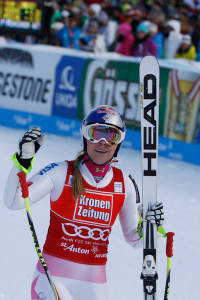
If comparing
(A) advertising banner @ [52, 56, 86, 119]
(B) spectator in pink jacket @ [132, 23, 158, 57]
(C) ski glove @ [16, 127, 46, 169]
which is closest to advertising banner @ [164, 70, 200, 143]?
(A) advertising banner @ [52, 56, 86, 119]

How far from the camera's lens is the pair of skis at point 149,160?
3221 mm

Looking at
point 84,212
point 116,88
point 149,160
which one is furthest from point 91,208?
point 116,88

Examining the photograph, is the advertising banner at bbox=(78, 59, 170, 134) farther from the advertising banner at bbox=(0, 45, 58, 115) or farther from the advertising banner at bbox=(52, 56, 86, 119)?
the advertising banner at bbox=(0, 45, 58, 115)

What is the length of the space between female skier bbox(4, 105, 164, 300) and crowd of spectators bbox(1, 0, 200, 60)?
902cm

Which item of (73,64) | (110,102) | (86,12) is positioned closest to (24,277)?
(110,102)

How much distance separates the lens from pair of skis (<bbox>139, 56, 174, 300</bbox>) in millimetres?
3221

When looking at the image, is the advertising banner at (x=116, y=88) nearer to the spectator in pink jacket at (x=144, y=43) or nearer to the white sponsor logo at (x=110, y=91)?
the white sponsor logo at (x=110, y=91)

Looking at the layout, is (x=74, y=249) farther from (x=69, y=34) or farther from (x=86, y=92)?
(x=69, y=34)

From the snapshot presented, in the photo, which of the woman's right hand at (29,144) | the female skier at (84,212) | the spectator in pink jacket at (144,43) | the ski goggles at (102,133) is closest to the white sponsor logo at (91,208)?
the female skier at (84,212)

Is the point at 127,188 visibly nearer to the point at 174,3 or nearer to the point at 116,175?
the point at 116,175

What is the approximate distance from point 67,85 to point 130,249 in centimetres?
576

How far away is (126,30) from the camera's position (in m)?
12.6

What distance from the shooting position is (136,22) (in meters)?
13.1

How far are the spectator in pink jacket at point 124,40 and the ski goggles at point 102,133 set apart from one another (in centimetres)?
958
